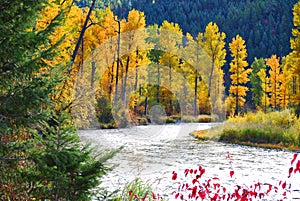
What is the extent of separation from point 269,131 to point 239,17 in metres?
80.1

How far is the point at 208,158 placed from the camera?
1082 centimetres

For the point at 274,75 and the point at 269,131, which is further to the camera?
the point at 274,75

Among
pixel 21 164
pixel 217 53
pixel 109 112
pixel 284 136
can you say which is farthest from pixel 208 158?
pixel 217 53

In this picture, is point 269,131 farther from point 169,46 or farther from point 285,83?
point 285,83

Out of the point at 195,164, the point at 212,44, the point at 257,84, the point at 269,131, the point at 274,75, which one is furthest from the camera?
the point at 257,84

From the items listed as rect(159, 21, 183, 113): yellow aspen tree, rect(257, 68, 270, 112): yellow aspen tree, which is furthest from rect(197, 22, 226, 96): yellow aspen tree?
rect(257, 68, 270, 112): yellow aspen tree

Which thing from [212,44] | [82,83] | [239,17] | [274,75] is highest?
[239,17]

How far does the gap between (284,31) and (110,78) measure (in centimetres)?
6450

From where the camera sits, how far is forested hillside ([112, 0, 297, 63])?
78.8 metres

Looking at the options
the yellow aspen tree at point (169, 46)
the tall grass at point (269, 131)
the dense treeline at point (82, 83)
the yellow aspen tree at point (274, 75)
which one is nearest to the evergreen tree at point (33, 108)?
the dense treeline at point (82, 83)

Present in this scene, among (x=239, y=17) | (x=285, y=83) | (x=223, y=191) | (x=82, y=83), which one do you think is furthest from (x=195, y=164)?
(x=239, y=17)

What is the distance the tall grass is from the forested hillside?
2270 inches

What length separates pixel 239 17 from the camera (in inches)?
3561

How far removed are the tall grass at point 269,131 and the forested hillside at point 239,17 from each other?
5766cm
